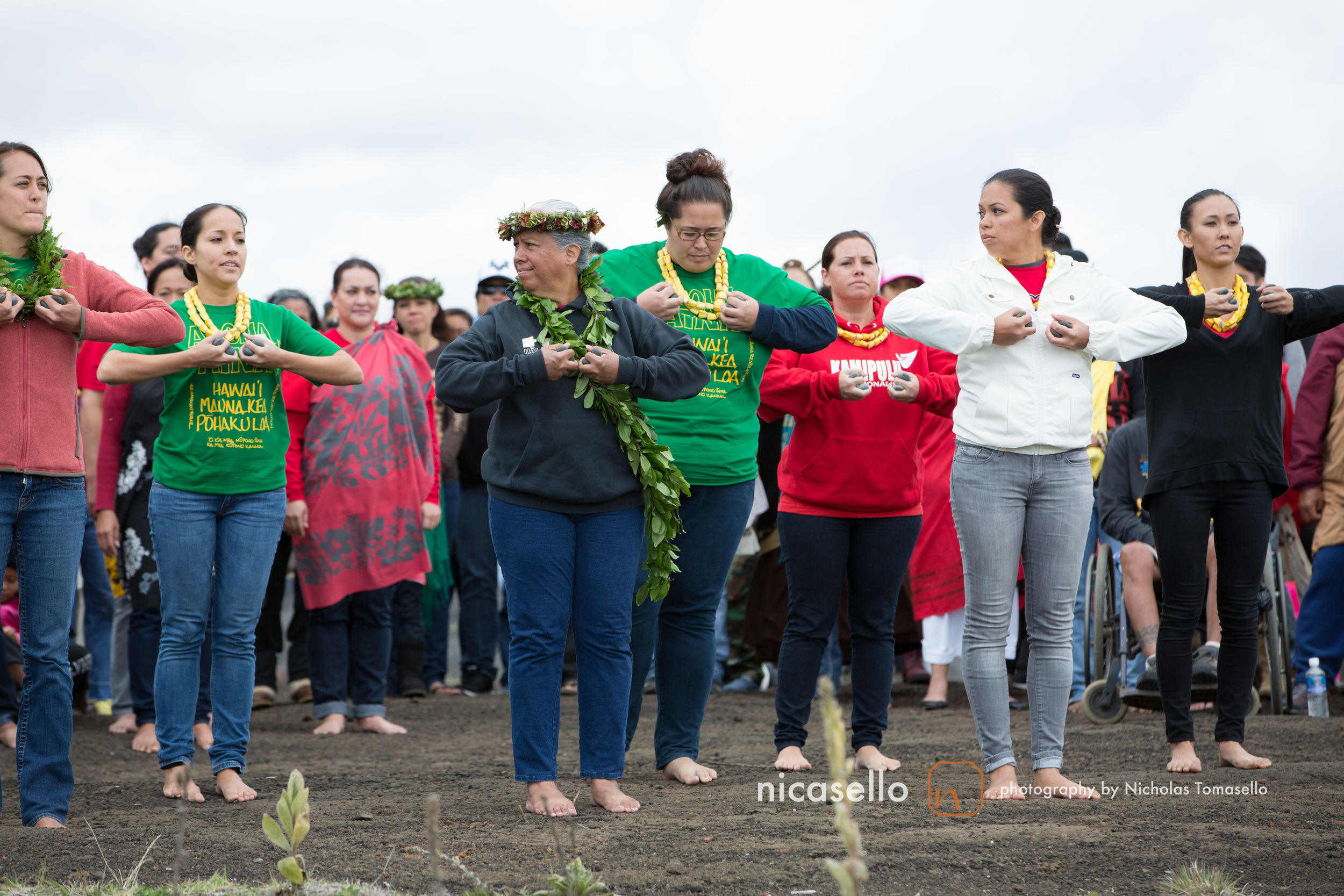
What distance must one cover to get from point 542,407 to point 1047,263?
1.96 m

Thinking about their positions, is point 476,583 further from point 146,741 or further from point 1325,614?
point 1325,614

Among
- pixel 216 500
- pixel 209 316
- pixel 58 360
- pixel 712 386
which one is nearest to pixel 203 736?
pixel 216 500

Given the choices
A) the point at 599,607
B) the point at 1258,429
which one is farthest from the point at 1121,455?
the point at 599,607

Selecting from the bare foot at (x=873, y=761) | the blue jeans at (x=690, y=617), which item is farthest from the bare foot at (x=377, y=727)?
the bare foot at (x=873, y=761)

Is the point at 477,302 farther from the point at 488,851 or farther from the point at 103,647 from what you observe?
the point at 488,851

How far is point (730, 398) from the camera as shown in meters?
5.08

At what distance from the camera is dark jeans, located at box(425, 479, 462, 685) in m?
9.54

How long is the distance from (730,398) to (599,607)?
104 cm

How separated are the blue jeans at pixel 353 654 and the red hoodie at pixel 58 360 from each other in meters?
3.11

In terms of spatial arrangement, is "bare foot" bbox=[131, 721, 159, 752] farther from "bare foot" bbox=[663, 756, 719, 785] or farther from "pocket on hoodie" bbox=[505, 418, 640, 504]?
"pocket on hoodie" bbox=[505, 418, 640, 504]

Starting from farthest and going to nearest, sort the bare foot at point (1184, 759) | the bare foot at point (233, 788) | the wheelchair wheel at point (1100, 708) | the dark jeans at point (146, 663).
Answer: the wheelchair wheel at point (1100, 708), the dark jeans at point (146, 663), the bare foot at point (1184, 759), the bare foot at point (233, 788)

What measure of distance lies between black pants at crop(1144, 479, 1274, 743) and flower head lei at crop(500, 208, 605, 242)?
2.55m

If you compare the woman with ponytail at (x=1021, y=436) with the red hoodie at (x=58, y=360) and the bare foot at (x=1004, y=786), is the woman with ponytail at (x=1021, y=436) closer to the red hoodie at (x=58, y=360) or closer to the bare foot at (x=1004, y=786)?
the bare foot at (x=1004, y=786)

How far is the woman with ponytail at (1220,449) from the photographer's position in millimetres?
5246
